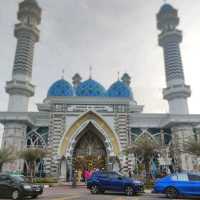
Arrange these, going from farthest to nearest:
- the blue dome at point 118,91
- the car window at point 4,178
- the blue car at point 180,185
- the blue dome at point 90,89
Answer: the blue dome at point 118,91, the blue dome at point 90,89, the car window at point 4,178, the blue car at point 180,185

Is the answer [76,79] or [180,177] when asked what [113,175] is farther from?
[76,79]

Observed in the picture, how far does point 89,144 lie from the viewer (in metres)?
48.5

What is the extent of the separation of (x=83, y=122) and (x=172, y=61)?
26046mm

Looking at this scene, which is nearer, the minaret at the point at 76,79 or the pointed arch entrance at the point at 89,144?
the pointed arch entrance at the point at 89,144

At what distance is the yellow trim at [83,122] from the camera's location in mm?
45344

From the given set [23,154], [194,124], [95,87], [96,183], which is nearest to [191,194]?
[96,183]

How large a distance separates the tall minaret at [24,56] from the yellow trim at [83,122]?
13.7 metres

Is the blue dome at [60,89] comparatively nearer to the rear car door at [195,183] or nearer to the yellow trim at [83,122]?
the yellow trim at [83,122]

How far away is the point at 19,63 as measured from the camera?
58.1m

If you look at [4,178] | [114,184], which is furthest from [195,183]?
[4,178]

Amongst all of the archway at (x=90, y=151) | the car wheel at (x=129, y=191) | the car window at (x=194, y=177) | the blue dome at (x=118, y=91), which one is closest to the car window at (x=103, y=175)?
the car wheel at (x=129, y=191)

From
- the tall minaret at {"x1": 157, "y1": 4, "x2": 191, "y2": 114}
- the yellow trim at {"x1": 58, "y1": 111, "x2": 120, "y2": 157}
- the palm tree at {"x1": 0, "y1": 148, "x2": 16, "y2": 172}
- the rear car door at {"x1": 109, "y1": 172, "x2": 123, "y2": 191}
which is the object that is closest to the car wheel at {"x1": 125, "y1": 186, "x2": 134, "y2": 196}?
the rear car door at {"x1": 109, "y1": 172, "x2": 123, "y2": 191}

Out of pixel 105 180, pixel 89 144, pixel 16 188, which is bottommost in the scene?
pixel 16 188

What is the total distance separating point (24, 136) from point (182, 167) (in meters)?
27.5
